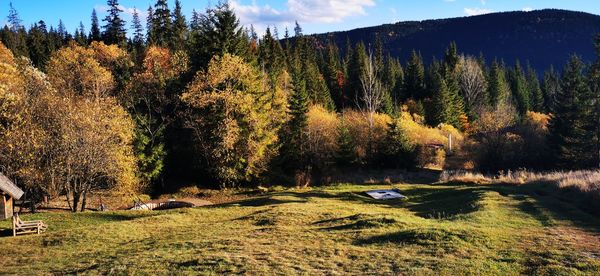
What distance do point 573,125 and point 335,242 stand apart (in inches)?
1919

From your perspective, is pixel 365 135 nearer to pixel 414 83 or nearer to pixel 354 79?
pixel 354 79

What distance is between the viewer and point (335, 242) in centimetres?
1783

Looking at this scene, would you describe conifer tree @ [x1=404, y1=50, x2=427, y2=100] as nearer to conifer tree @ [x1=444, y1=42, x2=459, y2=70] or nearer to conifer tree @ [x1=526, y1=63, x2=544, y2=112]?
conifer tree @ [x1=444, y1=42, x2=459, y2=70]

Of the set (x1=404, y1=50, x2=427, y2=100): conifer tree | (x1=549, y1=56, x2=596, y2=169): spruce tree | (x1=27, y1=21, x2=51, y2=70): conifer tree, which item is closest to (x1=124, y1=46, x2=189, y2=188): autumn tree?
(x1=27, y1=21, x2=51, y2=70): conifer tree

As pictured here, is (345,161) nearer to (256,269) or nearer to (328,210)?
(328,210)

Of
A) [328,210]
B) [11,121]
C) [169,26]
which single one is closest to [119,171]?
[11,121]

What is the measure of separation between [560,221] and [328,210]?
12.8 metres

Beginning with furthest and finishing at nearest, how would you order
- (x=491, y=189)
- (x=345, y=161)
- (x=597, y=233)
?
(x=345, y=161)
(x=491, y=189)
(x=597, y=233)

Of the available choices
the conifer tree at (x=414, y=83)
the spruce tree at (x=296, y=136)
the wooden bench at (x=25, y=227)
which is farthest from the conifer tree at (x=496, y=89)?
the wooden bench at (x=25, y=227)

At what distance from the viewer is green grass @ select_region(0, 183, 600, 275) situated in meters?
14.1

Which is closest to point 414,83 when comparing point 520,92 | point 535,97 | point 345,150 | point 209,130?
point 520,92

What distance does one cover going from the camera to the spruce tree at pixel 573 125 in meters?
52.7

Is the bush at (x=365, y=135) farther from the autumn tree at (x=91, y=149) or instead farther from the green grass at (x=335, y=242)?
the autumn tree at (x=91, y=149)

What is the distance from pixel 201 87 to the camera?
44250 millimetres
